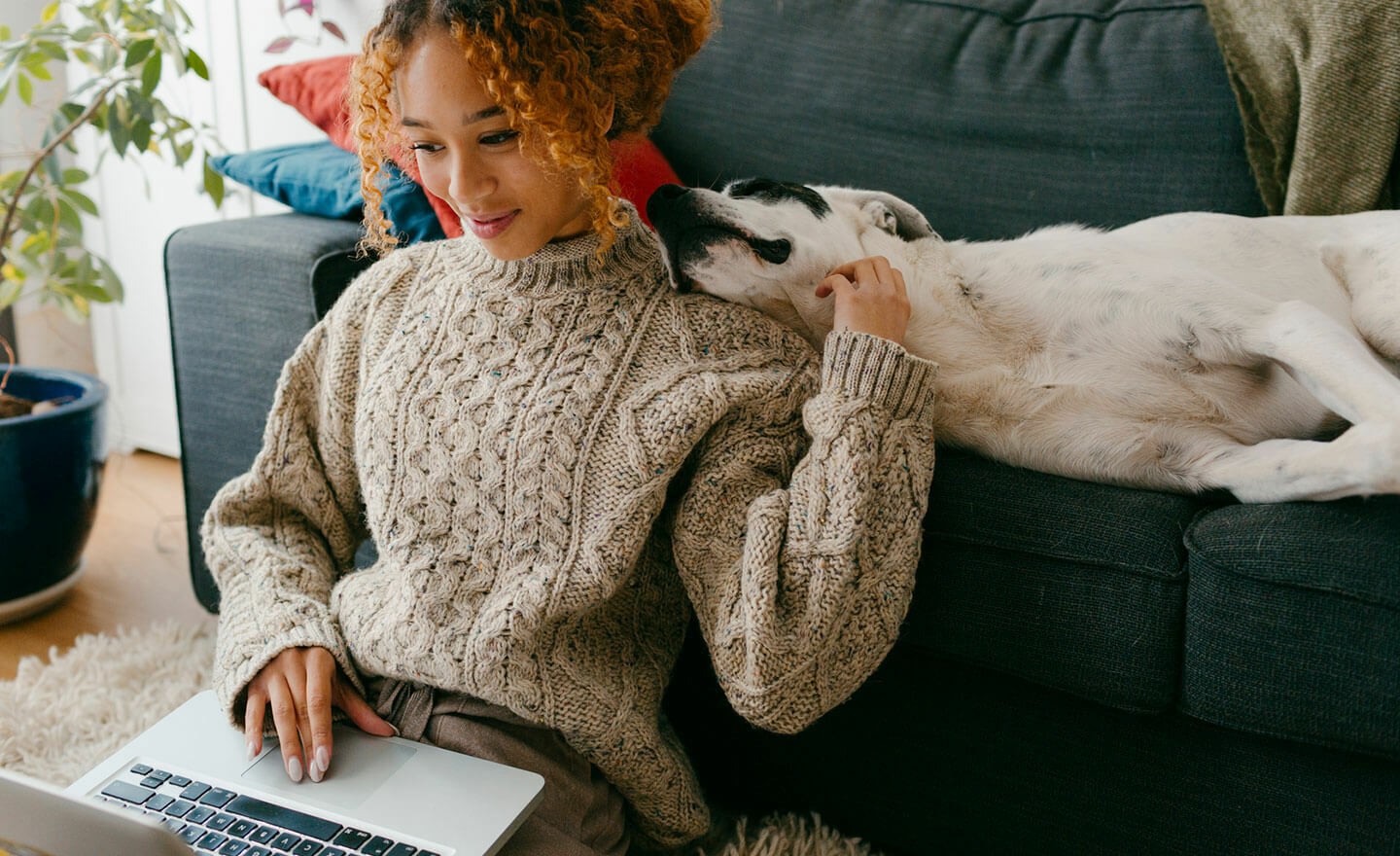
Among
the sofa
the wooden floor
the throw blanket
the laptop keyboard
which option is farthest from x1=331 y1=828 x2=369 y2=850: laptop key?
the throw blanket

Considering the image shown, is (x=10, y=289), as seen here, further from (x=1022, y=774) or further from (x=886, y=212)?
(x=1022, y=774)

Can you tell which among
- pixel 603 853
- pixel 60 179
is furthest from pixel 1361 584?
pixel 60 179

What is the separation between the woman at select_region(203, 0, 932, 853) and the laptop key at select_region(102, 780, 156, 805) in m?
0.10

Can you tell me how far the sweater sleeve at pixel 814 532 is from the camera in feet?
3.27

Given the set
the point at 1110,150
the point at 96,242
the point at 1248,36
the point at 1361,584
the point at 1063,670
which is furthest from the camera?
the point at 96,242

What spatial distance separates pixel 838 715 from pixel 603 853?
13.4 inches

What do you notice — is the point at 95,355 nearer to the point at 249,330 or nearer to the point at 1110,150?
the point at 249,330

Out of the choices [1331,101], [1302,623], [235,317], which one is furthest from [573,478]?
[1331,101]

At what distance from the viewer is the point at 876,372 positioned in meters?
1.03

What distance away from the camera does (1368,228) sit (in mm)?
1421

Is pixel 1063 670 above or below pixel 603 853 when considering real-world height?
above

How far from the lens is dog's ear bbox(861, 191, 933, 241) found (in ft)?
4.52

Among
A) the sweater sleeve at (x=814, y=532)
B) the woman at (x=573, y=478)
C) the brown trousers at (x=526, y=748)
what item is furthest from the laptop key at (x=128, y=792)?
the sweater sleeve at (x=814, y=532)

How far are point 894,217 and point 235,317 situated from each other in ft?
3.46
